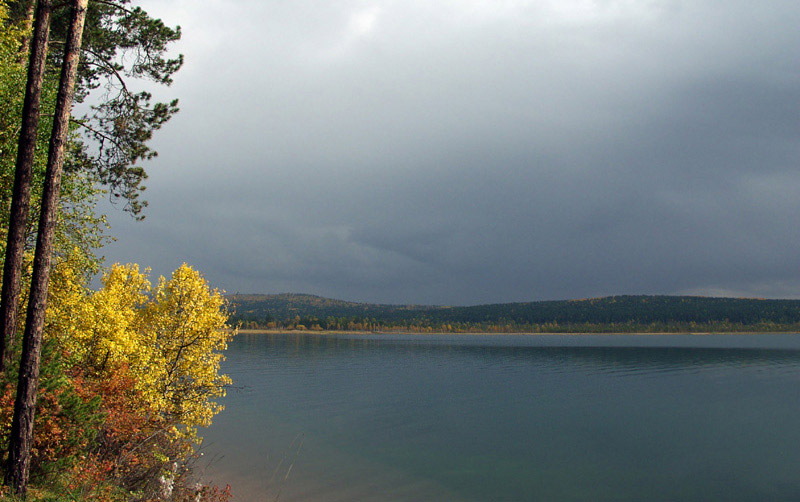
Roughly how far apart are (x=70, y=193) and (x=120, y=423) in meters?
10.7

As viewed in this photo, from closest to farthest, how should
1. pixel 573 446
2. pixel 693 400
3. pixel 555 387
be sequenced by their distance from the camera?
pixel 573 446 < pixel 693 400 < pixel 555 387

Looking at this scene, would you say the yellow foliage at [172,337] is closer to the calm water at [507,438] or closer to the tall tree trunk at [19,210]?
the calm water at [507,438]

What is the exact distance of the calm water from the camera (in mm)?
29281

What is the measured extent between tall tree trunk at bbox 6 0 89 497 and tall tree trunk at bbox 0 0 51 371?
0.93 metres

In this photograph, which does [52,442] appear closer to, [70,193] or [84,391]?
[84,391]

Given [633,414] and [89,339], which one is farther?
[633,414]

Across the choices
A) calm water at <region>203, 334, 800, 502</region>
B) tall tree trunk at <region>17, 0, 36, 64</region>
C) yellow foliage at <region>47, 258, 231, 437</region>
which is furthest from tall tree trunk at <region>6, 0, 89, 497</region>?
calm water at <region>203, 334, 800, 502</region>

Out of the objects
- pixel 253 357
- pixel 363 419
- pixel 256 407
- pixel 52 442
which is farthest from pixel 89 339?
pixel 253 357

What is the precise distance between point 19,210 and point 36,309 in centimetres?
308

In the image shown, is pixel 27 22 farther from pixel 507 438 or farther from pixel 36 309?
pixel 507 438

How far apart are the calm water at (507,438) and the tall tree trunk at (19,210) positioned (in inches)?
605

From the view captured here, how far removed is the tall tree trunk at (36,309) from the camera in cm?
1362

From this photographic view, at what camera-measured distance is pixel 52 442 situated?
15.6m

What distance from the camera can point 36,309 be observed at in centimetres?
1404
